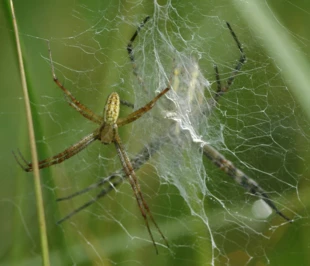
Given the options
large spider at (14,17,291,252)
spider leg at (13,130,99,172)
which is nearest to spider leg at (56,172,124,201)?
large spider at (14,17,291,252)

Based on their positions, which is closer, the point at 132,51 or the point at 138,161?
the point at 132,51

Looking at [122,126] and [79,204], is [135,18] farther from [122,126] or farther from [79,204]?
[79,204]

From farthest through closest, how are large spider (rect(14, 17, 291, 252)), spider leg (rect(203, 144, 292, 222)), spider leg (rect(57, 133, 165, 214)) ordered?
spider leg (rect(57, 133, 165, 214)) < spider leg (rect(203, 144, 292, 222)) < large spider (rect(14, 17, 291, 252))

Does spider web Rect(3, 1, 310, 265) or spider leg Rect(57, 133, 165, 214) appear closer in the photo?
spider web Rect(3, 1, 310, 265)

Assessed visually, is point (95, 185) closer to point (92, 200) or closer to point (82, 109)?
point (92, 200)

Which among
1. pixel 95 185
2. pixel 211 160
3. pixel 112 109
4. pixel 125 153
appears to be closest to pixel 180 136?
pixel 211 160

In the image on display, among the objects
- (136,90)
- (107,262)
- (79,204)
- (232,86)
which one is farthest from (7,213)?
(232,86)

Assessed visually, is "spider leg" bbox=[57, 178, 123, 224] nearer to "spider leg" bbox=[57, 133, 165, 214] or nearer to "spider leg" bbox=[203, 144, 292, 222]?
"spider leg" bbox=[57, 133, 165, 214]
